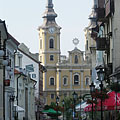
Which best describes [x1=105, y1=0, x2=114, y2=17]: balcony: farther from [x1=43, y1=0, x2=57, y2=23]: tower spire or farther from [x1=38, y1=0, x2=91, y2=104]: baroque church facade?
[x1=43, y1=0, x2=57, y2=23]: tower spire

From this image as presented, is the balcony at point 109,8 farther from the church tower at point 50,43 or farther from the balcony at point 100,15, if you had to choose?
the church tower at point 50,43

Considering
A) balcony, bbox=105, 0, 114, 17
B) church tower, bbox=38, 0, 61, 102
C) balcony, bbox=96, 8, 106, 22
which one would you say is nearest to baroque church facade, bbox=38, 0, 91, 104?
church tower, bbox=38, 0, 61, 102

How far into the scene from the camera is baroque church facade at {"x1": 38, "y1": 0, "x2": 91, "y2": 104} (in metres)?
148

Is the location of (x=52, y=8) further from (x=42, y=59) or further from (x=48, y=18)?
(x=42, y=59)

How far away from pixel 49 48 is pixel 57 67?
489 centimetres

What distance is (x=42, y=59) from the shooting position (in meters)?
150

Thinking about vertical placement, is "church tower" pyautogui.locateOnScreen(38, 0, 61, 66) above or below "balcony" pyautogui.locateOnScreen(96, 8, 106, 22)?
above

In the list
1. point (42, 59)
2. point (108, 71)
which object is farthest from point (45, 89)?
point (108, 71)

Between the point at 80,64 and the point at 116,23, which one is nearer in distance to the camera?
the point at 116,23

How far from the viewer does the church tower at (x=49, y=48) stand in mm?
147750

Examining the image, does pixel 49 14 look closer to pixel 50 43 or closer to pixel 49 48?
A: pixel 50 43

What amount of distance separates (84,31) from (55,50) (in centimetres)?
1439

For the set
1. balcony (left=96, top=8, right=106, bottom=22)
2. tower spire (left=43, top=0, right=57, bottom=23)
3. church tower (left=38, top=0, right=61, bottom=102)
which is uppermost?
tower spire (left=43, top=0, right=57, bottom=23)

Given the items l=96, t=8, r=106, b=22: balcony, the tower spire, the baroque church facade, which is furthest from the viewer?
the tower spire
